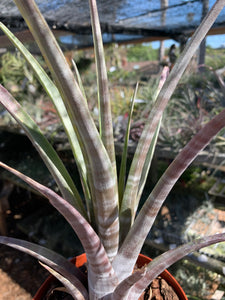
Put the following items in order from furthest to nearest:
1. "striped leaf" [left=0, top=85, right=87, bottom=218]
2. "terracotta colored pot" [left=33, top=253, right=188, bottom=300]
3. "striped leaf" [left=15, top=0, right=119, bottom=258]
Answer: "terracotta colored pot" [left=33, top=253, right=188, bottom=300]
"striped leaf" [left=0, top=85, right=87, bottom=218]
"striped leaf" [left=15, top=0, right=119, bottom=258]

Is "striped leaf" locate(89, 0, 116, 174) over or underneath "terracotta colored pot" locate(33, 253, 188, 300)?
over

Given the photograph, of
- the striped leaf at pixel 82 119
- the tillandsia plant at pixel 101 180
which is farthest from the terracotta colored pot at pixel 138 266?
Answer: the striped leaf at pixel 82 119

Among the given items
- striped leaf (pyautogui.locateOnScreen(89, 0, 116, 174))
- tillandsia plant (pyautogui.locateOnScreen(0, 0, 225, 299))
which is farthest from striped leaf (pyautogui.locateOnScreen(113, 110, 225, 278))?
striped leaf (pyautogui.locateOnScreen(89, 0, 116, 174))

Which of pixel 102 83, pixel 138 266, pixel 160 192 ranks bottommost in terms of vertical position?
pixel 138 266

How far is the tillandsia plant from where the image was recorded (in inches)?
10.0

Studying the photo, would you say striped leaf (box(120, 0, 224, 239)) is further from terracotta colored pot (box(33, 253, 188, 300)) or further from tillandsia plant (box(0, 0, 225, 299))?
terracotta colored pot (box(33, 253, 188, 300))

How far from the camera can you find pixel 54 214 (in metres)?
1.43

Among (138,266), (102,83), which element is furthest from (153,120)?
(138,266)

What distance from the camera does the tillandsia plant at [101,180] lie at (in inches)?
10.0

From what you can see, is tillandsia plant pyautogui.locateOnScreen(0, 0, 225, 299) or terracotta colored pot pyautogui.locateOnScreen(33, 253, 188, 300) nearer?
tillandsia plant pyautogui.locateOnScreen(0, 0, 225, 299)

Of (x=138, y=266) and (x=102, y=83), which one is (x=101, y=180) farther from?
(x=138, y=266)

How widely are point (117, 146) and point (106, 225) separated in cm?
76

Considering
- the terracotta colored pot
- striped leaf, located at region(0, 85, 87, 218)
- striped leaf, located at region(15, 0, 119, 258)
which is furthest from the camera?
the terracotta colored pot

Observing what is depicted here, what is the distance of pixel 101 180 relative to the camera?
294mm
